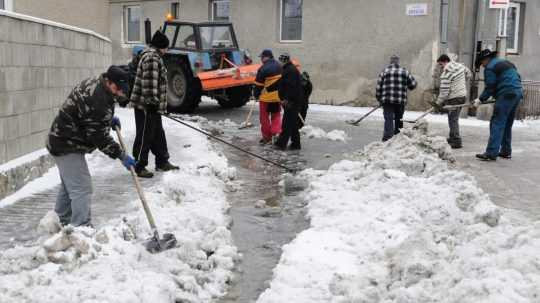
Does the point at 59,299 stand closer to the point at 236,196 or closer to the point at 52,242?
the point at 52,242

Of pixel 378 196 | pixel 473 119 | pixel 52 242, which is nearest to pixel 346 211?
pixel 378 196

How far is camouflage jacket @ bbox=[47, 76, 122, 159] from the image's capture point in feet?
16.8

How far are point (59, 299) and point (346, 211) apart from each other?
3143 millimetres

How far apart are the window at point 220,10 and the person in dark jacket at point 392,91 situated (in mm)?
10960

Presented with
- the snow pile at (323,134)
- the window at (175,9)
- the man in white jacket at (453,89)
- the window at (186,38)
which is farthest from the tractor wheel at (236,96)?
the window at (175,9)

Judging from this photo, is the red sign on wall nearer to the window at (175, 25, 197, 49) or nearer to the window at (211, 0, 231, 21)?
the window at (175, 25, 197, 49)

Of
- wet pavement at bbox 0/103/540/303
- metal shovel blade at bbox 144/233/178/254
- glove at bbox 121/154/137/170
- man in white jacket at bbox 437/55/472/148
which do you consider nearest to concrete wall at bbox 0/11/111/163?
wet pavement at bbox 0/103/540/303

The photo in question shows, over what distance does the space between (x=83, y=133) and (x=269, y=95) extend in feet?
20.4

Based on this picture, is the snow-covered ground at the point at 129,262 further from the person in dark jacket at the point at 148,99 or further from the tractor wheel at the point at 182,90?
the tractor wheel at the point at 182,90

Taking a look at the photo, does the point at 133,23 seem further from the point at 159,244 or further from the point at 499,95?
the point at 159,244

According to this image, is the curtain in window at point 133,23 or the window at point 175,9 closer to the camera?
the window at point 175,9

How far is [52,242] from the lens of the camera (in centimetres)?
446

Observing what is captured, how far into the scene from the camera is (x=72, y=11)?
15641 mm

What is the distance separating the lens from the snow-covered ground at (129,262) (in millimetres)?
4090
